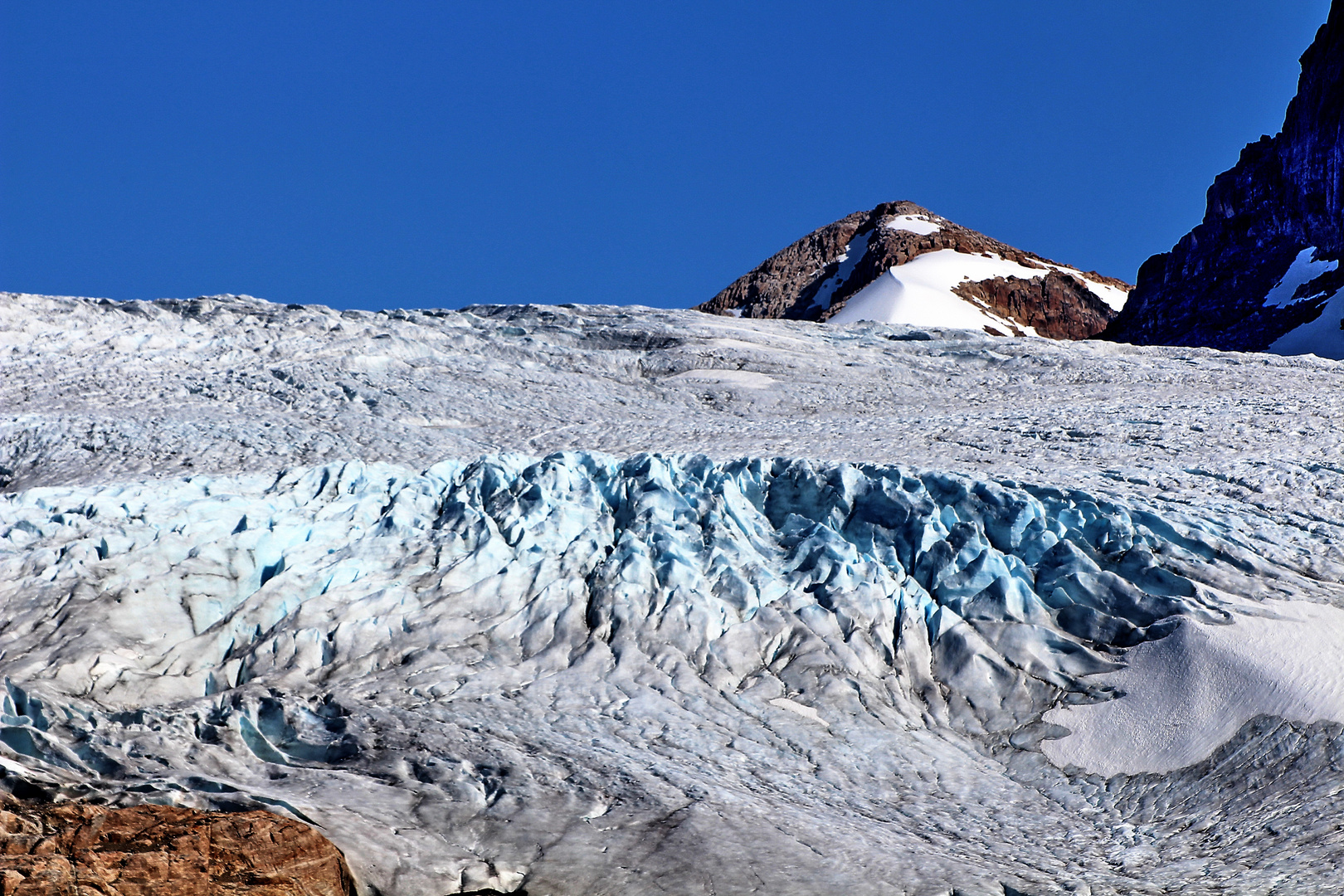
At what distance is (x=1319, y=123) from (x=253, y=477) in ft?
192

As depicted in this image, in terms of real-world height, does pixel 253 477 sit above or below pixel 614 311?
below

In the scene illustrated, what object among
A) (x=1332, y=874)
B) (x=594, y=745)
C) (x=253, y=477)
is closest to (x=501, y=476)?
(x=253, y=477)

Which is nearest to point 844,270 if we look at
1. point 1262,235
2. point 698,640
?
point 1262,235

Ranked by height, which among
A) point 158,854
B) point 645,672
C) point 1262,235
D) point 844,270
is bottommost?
point 158,854

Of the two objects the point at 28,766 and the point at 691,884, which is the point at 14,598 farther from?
the point at 691,884

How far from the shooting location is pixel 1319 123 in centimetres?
5438

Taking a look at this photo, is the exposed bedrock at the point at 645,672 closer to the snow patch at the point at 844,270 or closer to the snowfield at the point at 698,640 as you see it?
the snowfield at the point at 698,640

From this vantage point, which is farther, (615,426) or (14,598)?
(615,426)

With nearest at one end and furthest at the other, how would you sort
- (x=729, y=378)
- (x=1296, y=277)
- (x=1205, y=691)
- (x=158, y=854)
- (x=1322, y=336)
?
(x=158, y=854) < (x=1205, y=691) < (x=729, y=378) < (x=1322, y=336) < (x=1296, y=277)

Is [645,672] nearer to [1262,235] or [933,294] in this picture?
[1262,235]

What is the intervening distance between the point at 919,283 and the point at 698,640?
6273 centimetres

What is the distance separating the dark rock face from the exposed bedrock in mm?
40225

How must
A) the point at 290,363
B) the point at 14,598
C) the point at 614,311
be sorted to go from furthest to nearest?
the point at 614,311 < the point at 290,363 < the point at 14,598

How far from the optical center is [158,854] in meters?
5.18
